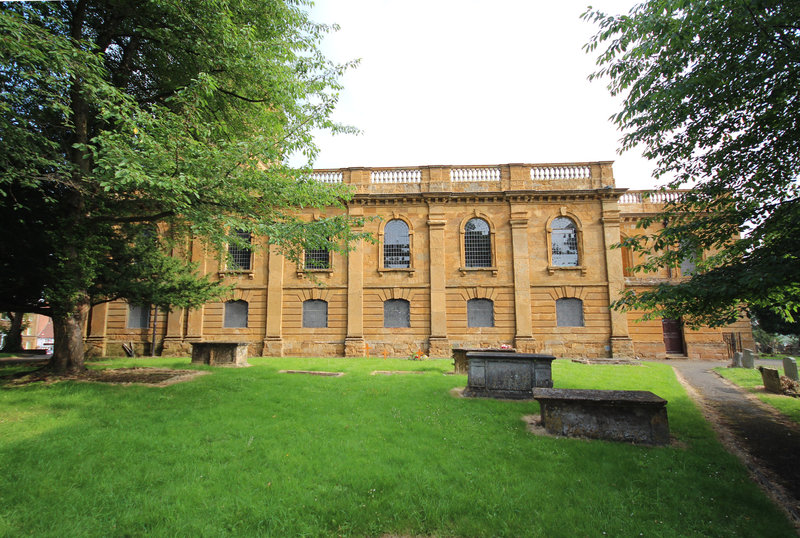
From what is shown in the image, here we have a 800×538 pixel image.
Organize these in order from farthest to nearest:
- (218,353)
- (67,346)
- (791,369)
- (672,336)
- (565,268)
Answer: (672,336) → (565,268) → (218,353) → (791,369) → (67,346)

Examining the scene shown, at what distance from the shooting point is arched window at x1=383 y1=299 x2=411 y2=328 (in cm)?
1975

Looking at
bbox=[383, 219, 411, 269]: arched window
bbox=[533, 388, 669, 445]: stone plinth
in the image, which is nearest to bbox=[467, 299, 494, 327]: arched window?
bbox=[383, 219, 411, 269]: arched window

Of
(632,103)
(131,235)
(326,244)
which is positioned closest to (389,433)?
(326,244)

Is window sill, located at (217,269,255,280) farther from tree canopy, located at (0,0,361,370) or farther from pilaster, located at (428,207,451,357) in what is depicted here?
pilaster, located at (428,207,451,357)

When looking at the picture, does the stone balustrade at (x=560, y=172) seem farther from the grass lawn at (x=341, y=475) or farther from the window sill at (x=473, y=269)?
the grass lawn at (x=341, y=475)

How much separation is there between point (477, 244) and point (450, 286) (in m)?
2.81

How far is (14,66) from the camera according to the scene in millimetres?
6945

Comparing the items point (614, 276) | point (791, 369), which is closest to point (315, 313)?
point (614, 276)

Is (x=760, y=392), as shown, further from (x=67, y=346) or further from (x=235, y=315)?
(x=235, y=315)

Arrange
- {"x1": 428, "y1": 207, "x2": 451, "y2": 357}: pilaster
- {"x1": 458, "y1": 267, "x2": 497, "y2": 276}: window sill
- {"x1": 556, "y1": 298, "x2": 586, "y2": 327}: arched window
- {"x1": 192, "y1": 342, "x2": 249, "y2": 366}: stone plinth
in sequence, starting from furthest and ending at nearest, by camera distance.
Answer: {"x1": 458, "y1": 267, "x2": 497, "y2": 276}: window sill, {"x1": 556, "y1": 298, "x2": 586, "y2": 327}: arched window, {"x1": 428, "y1": 207, "x2": 451, "y2": 357}: pilaster, {"x1": 192, "y1": 342, "x2": 249, "y2": 366}: stone plinth

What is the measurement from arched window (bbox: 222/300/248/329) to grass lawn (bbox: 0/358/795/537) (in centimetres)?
1263

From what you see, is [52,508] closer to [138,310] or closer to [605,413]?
[605,413]

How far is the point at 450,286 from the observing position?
1978 centimetres

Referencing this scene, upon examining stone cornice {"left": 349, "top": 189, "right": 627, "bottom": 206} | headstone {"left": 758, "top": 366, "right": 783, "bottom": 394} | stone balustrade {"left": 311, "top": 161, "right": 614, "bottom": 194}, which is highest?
stone balustrade {"left": 311, "top": 161, "right": 614, "bottom": 194}
